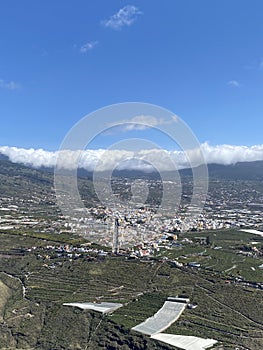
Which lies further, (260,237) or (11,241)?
(260,237)

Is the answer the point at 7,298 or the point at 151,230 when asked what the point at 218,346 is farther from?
the point at 151,230

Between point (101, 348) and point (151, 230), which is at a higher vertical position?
point (151, 230)

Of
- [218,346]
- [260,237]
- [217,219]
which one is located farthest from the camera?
[217,219]

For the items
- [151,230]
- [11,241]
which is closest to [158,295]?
[151,230]

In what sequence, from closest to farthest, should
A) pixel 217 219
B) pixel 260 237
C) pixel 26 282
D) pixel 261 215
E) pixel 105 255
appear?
pixel 26 282 → pixel 105 255 → pixel 260 237 → pixel 217 219 → pixel 261 215

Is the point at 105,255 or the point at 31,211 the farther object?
the point at 31,211

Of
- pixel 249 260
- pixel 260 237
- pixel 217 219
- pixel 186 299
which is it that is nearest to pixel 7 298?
pixel 186 299

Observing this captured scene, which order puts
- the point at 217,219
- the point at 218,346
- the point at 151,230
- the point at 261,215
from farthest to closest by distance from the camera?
the point at 261,215, the point at 217,219, the point at 151,230, the point at 218,346

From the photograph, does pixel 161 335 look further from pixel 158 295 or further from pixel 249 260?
pixel 249 260

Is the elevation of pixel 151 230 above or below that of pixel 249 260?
above
